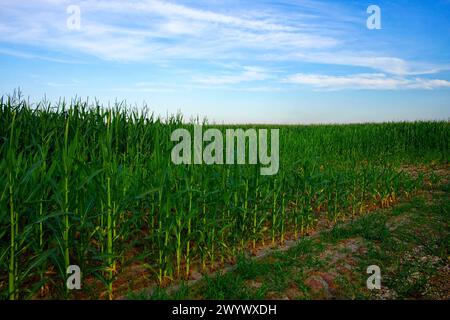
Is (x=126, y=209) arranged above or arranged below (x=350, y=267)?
above

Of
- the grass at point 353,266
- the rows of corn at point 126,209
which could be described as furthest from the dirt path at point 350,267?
the rows of corn at point 126,209

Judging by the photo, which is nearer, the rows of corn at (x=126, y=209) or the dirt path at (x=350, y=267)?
the rows of corn at (x=126, y=209)

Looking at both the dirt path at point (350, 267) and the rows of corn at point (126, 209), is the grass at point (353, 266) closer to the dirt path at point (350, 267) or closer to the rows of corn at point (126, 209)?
the dirt path at point (350, 267)

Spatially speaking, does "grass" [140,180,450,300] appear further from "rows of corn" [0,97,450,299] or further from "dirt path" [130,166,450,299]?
"rows of corn" [0,97,450,299]

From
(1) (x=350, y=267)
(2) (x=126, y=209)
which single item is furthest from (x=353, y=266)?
(2) (x=126, y=209)

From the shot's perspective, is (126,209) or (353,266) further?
(353,266)

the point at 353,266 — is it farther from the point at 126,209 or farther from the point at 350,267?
the point at 126,209

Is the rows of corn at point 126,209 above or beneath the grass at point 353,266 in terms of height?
above

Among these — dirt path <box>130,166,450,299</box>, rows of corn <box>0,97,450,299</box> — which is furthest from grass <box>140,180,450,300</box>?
rows of corn <box>0,97,450,299</box>

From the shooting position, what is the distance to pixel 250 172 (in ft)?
18.2
